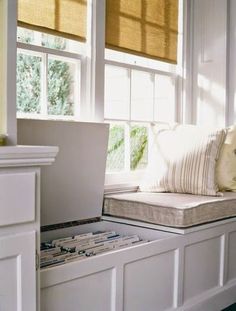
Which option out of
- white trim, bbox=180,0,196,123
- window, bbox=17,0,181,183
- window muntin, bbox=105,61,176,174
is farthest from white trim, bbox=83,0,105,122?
white trim, bbox=180,0,196,123

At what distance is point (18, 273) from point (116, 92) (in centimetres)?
167

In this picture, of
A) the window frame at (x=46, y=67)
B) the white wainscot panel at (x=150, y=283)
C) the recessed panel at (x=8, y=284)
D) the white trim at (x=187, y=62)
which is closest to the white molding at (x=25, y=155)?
the recessed panel at (x=8, y=284)

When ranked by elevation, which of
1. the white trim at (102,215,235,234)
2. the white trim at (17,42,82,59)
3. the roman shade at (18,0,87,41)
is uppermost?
the roman shade at (18,0,87,41)

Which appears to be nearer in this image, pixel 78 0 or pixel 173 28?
pixel 78 0

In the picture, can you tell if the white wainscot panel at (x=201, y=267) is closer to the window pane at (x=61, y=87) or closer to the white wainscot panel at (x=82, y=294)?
the white wainscot panel at (x=82, y=294)

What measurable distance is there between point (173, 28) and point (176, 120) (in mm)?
697

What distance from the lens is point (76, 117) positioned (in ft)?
8.49

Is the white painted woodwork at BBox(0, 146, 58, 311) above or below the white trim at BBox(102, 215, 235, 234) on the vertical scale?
above

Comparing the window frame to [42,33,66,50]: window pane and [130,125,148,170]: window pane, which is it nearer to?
[42,33,66,50]: window pane

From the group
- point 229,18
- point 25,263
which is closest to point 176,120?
point 229,18

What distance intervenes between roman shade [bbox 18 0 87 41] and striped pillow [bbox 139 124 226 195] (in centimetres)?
89

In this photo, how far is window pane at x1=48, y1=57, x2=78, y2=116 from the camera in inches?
97.3

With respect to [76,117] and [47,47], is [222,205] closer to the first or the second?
[76,117]

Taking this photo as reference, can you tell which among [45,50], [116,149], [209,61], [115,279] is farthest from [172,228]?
[209,61]
